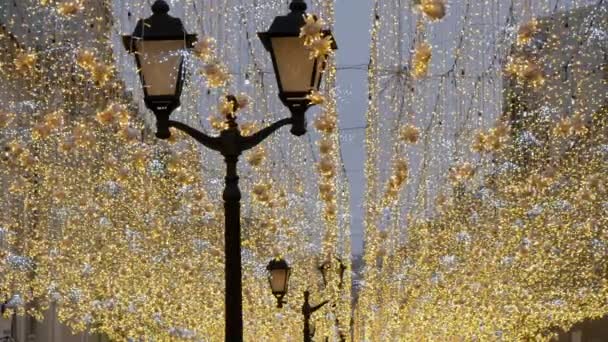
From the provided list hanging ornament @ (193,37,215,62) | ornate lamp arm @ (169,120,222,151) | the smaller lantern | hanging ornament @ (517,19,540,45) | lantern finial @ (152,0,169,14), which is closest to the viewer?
lantern finial @ (152,0,169,14)

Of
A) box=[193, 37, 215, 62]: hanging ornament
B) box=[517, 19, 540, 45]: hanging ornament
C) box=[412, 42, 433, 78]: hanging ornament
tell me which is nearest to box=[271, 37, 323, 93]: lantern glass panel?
box=[193, 37, 215, 62]: hanging ornament

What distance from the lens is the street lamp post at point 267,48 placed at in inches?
291

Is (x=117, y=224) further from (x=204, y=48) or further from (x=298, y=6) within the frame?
(x=298, y=6)

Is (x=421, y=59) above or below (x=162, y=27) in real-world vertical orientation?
below

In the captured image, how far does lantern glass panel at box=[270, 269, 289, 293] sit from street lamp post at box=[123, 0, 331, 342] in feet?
18.8

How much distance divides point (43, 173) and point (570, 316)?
17.1 m

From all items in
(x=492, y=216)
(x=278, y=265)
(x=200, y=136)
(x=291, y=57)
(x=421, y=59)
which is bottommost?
(x=492, y=216)

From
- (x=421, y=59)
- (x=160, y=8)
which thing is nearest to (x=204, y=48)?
(x=160, y=8)

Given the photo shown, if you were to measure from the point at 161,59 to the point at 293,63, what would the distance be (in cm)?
67

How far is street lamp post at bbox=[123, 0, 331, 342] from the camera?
7.38m

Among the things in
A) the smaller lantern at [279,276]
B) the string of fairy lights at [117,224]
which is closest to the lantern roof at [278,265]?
the smaller lantern at [279,276]

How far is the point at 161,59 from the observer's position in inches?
293

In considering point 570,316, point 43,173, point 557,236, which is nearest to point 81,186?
point 43,173

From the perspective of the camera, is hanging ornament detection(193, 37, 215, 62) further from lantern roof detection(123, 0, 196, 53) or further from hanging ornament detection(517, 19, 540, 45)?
hanging ornament detection(517, 19, 540, 45)
